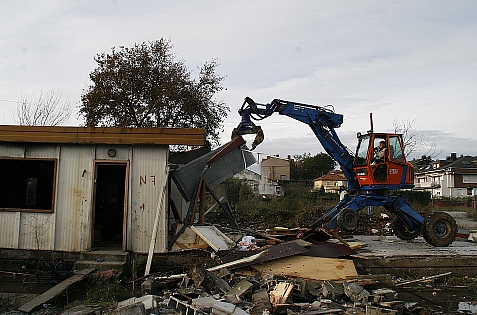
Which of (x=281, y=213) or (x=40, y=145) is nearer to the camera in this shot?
(x=40, y=145)

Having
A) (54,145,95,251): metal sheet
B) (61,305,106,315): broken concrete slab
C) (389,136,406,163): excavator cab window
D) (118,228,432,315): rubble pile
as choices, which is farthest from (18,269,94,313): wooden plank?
(389,136,406,163): excavator cab window

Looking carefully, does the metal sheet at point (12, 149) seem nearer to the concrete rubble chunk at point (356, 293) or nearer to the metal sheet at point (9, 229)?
the metal sheet at point (9, 229)

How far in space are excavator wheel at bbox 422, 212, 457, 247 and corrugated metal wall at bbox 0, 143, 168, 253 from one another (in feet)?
22.9

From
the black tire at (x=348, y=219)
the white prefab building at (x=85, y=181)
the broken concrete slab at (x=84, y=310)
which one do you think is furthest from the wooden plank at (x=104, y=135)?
the black tire at (x=348, y=219)

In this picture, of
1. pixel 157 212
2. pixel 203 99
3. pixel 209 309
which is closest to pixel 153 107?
pixel 203 99

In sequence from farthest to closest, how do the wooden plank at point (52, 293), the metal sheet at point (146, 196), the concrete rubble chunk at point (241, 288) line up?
the metal sheet at point (146, 196)
the concrete rubble chunk at point (241, 288)
the wooden plank at point (52, 293)

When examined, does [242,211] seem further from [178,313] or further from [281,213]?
[178,313]

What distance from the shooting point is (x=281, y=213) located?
19000 mm

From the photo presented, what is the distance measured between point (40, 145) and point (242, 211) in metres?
11.4

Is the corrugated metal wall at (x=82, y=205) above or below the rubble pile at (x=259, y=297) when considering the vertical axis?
above

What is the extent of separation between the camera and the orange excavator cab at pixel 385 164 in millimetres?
11289

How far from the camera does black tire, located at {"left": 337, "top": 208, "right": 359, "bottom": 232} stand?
1105cm

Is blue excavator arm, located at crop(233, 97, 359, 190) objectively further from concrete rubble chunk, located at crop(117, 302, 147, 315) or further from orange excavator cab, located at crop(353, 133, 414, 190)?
concrete rubble chunk, located at crop(117, 302, 147, 315)

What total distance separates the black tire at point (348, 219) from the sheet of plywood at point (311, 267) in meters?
2.32
